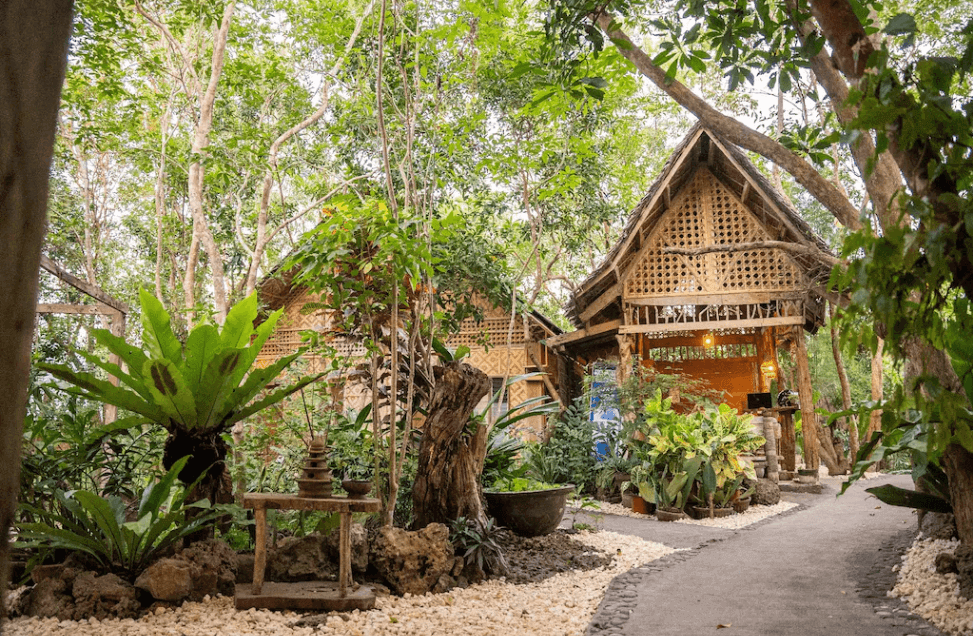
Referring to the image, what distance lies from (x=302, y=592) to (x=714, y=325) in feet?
26.4

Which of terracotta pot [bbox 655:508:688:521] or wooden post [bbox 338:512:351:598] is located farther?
terracotta pot [bbox 655:508:688:521]

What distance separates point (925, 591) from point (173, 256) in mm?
12460

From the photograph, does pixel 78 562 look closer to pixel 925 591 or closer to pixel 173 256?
pixel 925 591

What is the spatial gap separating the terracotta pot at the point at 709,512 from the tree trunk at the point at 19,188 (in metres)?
7.01

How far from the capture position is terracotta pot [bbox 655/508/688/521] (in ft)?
22.3

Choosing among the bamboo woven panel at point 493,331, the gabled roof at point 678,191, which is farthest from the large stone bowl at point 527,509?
the bamboo woven panel at point 493,331

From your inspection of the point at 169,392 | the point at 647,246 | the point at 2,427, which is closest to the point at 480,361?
the point at 647,246

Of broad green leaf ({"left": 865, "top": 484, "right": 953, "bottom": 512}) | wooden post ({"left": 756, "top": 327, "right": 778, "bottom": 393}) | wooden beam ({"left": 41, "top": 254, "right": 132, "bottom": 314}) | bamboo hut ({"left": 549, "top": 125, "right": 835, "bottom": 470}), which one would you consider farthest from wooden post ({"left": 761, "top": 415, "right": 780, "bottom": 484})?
wooden beam ({"left": 41, "top": 254, "right": 132, "bottom": 314})

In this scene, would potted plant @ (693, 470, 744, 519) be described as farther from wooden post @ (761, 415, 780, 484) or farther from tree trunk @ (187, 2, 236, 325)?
tree trunk @ (187, 2, 236, 325)

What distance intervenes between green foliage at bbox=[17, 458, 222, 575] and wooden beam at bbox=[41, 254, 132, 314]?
1963 millimetres

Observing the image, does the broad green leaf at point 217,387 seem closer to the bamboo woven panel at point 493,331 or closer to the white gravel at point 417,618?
the white gravel at point 417,618

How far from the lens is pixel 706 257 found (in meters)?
10.1

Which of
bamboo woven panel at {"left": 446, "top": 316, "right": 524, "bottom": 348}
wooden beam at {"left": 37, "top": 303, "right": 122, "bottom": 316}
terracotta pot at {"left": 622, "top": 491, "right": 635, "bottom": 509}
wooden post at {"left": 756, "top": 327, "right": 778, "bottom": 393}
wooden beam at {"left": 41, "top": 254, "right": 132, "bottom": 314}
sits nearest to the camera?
wooden beam at {"left": 41, "top": 254, "right": 132, "bottom": 314}

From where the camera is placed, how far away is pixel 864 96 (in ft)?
4.68
